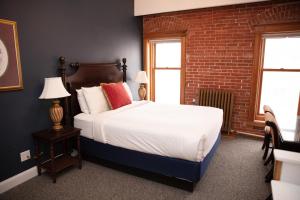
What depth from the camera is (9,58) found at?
2.40 metres

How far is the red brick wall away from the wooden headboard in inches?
66.7

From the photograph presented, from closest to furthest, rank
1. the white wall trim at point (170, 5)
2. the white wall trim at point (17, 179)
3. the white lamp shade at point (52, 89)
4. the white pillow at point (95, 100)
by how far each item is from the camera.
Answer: the white wall trim at point (17, 179), the white lamp shade at point (52, 89), the white pillow at point (95, 100), the white wall trim at point (170, 5)

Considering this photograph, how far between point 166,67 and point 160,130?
2778mm

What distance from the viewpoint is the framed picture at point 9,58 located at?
2.33 meters

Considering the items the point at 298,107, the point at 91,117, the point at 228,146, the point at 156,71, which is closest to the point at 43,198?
the point at 91,117

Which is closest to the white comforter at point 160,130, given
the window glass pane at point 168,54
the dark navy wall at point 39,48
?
the dark navy wall at point 39,48

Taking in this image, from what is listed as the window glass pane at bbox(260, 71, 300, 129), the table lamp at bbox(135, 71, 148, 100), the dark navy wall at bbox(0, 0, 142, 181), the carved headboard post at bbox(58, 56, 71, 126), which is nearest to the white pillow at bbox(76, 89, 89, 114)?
the carved headboard post at bbox(58, 56, 71, 126)

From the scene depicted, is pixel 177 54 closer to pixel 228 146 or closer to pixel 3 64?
pixel 228 146

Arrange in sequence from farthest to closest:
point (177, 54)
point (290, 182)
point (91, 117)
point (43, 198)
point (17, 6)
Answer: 1. point (177, 54)
2. point (91, 117)
3. point (17, 6)
4. point (43, 198)
5. point (290, 182)

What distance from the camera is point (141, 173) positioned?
2752mm

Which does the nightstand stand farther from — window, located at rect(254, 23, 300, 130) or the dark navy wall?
window, located at rect(254, 23, 300, 130)

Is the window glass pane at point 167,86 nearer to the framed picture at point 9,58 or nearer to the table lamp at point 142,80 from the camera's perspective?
the table lamp at point 142,80

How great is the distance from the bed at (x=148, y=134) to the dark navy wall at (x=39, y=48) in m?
0.26

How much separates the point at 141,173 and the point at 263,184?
4.99 ft
